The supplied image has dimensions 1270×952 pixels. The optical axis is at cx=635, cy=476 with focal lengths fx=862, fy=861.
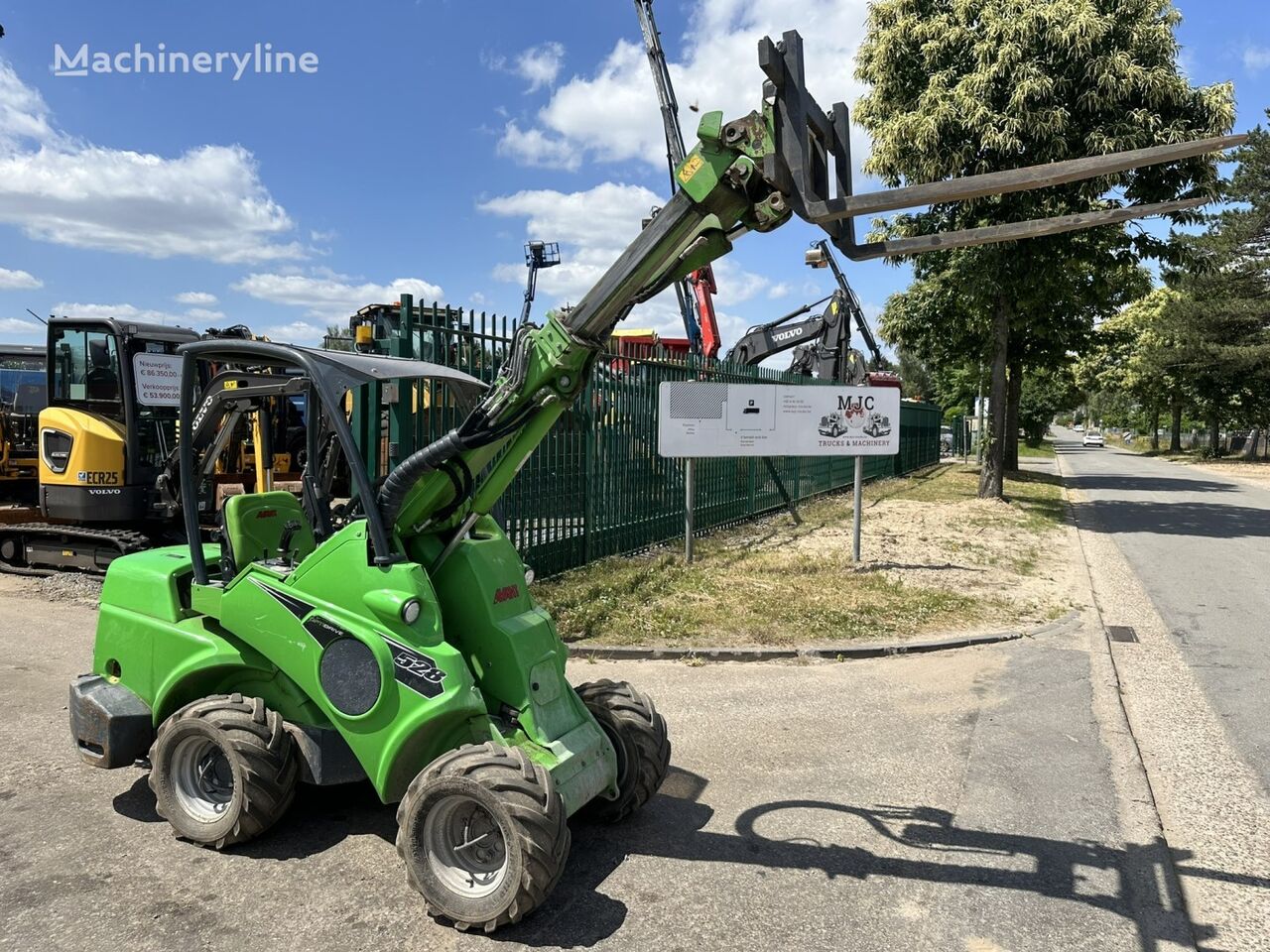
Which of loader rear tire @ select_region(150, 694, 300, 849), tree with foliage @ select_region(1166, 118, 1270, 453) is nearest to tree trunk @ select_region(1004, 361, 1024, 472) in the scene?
tree with foliage @ select_region(1166, 118, 1270, 453)

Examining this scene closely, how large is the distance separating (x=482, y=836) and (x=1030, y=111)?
597 inches

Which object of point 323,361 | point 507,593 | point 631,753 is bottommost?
point 631,753

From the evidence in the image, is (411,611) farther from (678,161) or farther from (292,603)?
(678,161)

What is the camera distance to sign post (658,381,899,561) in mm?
10516

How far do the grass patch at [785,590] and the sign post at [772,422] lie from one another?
770mm

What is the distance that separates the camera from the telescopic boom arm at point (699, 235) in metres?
3.02

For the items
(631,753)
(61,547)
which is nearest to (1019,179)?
(631,753)

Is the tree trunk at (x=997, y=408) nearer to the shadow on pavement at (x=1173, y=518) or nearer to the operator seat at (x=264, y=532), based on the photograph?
the shadow on pavement at (x=1173, y=518)

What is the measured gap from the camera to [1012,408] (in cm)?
2762

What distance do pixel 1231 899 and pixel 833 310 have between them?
16995 millimetres

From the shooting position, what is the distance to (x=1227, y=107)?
14.4 m

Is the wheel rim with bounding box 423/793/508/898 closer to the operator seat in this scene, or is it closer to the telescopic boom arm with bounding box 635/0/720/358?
the operator seat

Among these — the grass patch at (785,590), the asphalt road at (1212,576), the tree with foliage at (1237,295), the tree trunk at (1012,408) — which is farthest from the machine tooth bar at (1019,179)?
the tree with foliage at (1237,295)

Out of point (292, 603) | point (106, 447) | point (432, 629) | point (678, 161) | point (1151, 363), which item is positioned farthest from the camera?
point (1151, 363)
